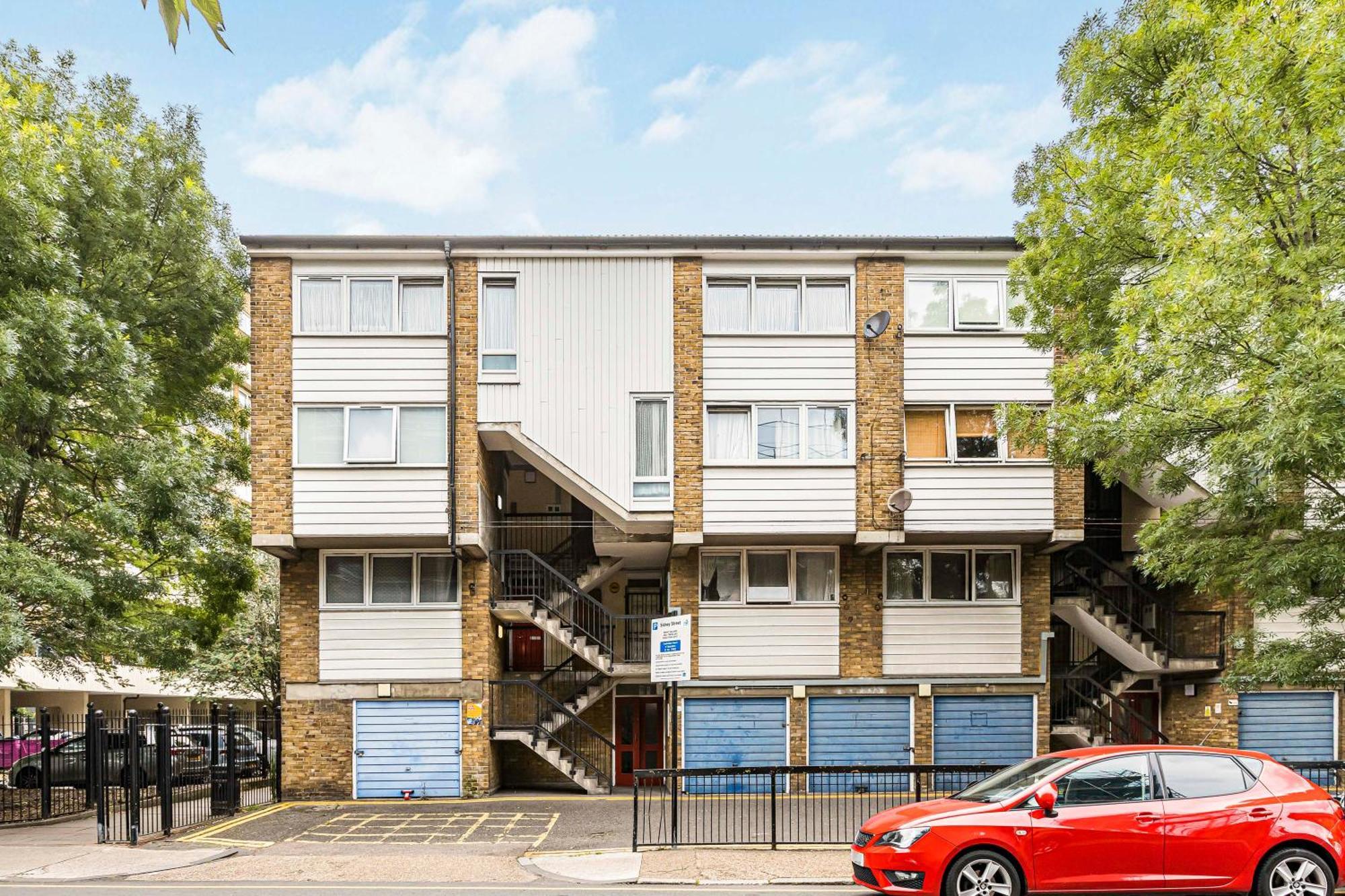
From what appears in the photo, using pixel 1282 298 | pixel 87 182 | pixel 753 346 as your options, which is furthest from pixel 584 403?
pixel 1282 298

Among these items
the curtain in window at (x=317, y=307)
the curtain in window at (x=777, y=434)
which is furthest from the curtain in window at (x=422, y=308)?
the curtain in window at (x=777, y=434)

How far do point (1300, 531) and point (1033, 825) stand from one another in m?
5.54

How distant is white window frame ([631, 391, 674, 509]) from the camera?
Answer: 17516 millimetres

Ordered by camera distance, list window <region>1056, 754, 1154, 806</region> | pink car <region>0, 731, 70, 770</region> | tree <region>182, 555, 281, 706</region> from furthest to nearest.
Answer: tree <region>182, 555, 281, 706</region>
pink car <region>0, 731, 70, 770</region>
window <region>1056, 754, 1154, 806</region>

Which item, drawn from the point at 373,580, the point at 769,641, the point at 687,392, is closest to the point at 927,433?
the point at 687,392

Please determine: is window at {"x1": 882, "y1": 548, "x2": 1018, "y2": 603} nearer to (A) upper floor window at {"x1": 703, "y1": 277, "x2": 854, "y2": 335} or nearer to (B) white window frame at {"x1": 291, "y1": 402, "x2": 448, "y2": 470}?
(A) upper floor window at {"x1": 703, "y1": 277, "x2": 854, "y2": 335}

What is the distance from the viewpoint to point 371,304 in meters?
17.9

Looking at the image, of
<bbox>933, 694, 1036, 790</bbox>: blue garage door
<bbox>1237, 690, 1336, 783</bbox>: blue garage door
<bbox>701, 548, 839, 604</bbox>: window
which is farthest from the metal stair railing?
<bbox>1237, 690, 1336, 783</bbox>: blue garage door

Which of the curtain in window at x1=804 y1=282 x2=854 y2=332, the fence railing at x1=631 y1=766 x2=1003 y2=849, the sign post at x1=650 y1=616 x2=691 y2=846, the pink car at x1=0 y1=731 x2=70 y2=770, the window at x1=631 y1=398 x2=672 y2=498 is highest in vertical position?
the curtain in window at x1=804 y1=282 x2=854 y2=332

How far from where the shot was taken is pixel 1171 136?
11469mm

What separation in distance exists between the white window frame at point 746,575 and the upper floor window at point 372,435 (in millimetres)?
5281

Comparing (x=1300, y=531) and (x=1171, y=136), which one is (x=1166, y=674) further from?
(x=1171, y=136)

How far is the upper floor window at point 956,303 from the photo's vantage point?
18.0 metres

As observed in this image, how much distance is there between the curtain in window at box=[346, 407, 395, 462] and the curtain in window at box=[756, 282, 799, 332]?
23.3 ft
